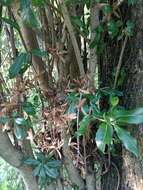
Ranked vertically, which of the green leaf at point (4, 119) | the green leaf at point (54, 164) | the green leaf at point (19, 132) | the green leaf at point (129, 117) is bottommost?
the green leaf at point (54, 164)

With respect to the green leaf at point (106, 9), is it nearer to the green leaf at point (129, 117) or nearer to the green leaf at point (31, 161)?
the green leaf at point (129, 117)

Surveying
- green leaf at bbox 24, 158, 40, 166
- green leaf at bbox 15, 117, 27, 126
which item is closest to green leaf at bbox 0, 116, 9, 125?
green leaf at bbox 15, 117, 27, 126

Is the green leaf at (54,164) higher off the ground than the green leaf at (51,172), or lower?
higher

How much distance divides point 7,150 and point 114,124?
0.37 metres

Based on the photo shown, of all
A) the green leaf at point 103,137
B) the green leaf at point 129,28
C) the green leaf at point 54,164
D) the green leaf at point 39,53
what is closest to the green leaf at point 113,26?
the green leaf at point 129,28

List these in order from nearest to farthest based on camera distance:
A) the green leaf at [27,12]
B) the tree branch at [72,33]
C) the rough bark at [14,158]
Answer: the green leaf at [27,12] < the tree branch at [72,33] < the rough bark at [14,158]

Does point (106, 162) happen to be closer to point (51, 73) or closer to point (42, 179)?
point (42, 179)

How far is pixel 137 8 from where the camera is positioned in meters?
1.13

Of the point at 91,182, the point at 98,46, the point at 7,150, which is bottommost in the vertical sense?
the point at 91,182

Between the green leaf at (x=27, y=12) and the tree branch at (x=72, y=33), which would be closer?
the green leaf at (x=27, y=12)

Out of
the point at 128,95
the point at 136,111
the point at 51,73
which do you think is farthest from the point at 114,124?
the point at 51,73

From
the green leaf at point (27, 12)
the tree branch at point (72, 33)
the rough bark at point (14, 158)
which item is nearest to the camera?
the green leaf at point (27, 12)

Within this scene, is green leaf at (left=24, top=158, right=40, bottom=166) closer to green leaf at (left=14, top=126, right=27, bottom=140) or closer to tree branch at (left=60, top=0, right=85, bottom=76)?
green leaf at (left=14, top=126, right=27, bottom=140)

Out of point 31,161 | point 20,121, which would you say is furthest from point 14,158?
point 20,121
